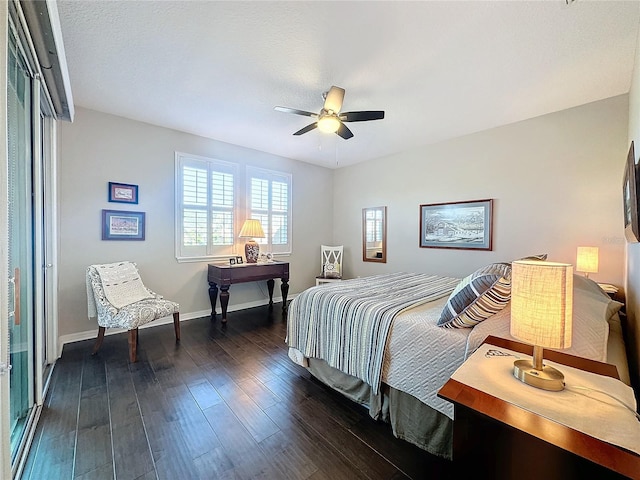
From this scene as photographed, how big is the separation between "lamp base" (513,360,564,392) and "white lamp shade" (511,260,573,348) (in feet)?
0.41

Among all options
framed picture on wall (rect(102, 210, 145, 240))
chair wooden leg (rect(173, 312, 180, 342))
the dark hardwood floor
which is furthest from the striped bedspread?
framed picture on wall (rect(102, 210, 145, 240))

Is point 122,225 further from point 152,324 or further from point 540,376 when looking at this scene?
point 540,376

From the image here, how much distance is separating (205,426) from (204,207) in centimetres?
306

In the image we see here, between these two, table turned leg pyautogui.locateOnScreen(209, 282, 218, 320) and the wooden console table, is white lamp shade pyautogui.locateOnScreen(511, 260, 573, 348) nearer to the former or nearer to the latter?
the wooden console table

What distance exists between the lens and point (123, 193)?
337cm

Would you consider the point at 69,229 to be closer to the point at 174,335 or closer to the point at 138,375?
the point at 174,335

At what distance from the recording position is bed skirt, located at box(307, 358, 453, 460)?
1.54 meters

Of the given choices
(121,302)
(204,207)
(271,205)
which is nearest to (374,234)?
(271,205)

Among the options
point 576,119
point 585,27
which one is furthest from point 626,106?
point 585,27

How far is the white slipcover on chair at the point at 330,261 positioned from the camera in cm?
516

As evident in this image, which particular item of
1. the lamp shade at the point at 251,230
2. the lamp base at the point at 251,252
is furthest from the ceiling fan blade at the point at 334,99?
the lamp base at the point at 251,252

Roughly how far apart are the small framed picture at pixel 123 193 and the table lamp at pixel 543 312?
4087mm

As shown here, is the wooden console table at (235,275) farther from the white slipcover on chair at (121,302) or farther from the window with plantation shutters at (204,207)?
the white slipcover on chair at (121,302)

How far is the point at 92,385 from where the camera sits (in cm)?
220
